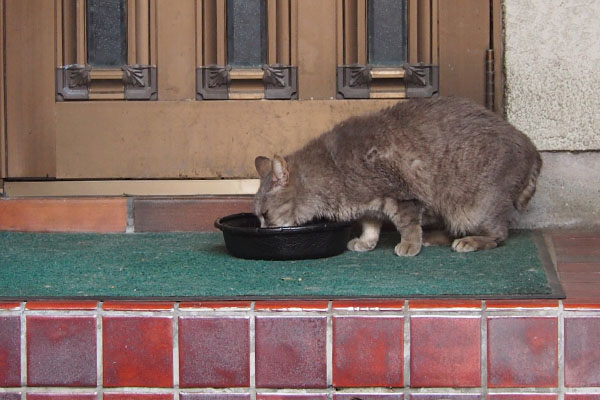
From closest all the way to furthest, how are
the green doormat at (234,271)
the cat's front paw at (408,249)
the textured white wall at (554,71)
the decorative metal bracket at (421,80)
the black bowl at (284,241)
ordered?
the green doormat at (234,271) → the black bowl at (284,241) → the cat's front paw at (408,249) → the textured white wall at (554,71) → the decorative metal bracket at (421,80)

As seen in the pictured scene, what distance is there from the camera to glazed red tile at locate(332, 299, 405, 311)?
212 cm

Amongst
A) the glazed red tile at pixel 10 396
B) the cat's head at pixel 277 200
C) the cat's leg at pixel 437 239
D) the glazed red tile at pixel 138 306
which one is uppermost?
the cat's head at pixel 277 200

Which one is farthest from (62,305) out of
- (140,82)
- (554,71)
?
(554,71)

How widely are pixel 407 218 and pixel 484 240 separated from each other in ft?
1.07

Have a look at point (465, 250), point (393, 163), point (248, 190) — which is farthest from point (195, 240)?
point (465, 250)

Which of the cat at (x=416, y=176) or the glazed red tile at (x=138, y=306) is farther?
the cat at (x=416, y=176)

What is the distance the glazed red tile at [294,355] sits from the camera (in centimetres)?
210

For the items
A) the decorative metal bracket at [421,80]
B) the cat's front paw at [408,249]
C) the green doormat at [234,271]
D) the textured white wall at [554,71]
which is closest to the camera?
the green doormat at [234,271]

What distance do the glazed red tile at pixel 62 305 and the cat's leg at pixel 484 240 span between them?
1.55 metres

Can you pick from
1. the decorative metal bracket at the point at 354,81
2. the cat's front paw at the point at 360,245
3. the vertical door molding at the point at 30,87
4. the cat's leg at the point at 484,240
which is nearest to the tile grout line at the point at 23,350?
the cat's front paw at the point at 360,245

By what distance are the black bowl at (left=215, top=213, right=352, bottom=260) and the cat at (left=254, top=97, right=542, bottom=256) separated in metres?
0.25

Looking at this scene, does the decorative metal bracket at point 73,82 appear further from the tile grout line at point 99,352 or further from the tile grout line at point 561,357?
the tile grout line at point 561,357

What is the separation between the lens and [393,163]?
3.12 metres

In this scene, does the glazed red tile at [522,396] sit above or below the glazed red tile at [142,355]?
below
